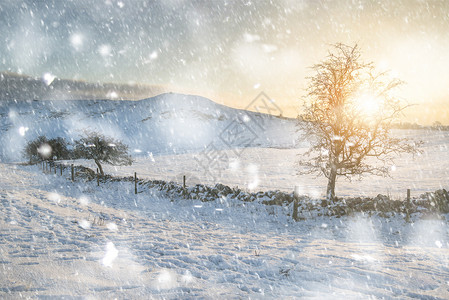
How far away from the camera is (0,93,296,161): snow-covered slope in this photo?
304ft

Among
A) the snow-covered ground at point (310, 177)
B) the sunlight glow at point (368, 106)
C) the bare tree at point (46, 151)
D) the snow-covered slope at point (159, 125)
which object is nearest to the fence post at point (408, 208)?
the snow-covered ground at point (310, 177)

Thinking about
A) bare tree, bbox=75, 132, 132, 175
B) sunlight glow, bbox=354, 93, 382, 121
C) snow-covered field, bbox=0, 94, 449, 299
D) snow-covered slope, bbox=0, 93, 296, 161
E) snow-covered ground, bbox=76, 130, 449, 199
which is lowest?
snow-covered field, bbox=0, 94, 449, 299

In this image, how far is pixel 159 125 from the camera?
115938 mm

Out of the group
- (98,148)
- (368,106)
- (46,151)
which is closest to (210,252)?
(368,106)

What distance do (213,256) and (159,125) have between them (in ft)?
373

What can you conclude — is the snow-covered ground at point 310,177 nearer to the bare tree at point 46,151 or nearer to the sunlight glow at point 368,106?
the sunlight glow at point 368,106

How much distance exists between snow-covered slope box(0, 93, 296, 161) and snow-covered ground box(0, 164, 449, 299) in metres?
69.3

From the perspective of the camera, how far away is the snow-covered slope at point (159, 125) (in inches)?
3647

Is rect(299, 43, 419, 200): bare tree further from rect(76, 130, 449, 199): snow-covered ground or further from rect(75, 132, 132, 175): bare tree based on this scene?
rect(75, 132, 132, 175): bare tree

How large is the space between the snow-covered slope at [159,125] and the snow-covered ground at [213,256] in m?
69.3

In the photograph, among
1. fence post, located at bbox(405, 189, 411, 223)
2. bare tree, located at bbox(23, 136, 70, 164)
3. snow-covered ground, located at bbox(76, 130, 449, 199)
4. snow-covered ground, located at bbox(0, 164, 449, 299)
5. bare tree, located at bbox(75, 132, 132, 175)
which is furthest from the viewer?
bare tree, located at bbox(23, 136, 70, 164)

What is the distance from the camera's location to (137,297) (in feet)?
14.6

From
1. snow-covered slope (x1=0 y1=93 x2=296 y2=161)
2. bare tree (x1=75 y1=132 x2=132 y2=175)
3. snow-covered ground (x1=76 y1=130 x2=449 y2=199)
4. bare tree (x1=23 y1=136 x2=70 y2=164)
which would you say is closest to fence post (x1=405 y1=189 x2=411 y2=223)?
snow-covered ground (x1=76 y1=130 x2=449 y2=199)

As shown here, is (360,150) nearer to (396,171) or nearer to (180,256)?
(180,256)
